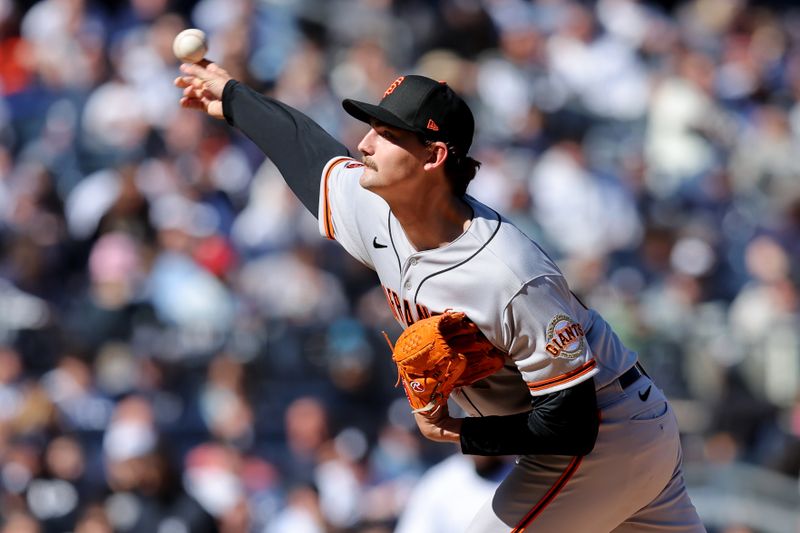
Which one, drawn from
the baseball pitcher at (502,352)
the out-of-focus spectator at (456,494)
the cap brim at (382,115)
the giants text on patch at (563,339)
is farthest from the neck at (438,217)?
the out-of-focus spectator at (456,494)

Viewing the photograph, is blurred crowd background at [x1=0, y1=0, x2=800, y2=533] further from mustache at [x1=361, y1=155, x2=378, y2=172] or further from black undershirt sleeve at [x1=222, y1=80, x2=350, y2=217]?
mustache at [x1=361, y1=155, x2=378, y2=172]

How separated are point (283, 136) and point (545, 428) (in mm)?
1347

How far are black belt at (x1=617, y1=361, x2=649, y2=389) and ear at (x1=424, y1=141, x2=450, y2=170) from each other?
809 mm

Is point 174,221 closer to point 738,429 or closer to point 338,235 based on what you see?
point 738,429

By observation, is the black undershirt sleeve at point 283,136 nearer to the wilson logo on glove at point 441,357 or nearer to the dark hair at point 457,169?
the dark hair at point 457,169

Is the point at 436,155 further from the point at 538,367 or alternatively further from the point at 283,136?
the point at 283,136

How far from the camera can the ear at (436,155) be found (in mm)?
3496

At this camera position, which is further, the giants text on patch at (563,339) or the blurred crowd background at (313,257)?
the blurred crowd background at (313,257)

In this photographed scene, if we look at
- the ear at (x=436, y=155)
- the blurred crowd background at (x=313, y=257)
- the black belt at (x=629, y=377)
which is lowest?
the blurred crowd background at (x=313, y=257)

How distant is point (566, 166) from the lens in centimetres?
1031

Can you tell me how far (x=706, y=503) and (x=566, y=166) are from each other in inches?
143

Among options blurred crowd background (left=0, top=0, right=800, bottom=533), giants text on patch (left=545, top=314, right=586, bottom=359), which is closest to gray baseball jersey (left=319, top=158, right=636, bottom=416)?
giants text on patch (left=545, top=314, right=586, bottom=359)

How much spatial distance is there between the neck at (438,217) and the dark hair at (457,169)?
0.12ft

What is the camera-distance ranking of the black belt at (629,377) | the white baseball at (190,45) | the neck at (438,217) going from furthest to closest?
the white baseball at (190,45) → the black belt at (629,377) → the neck at (438,217)
